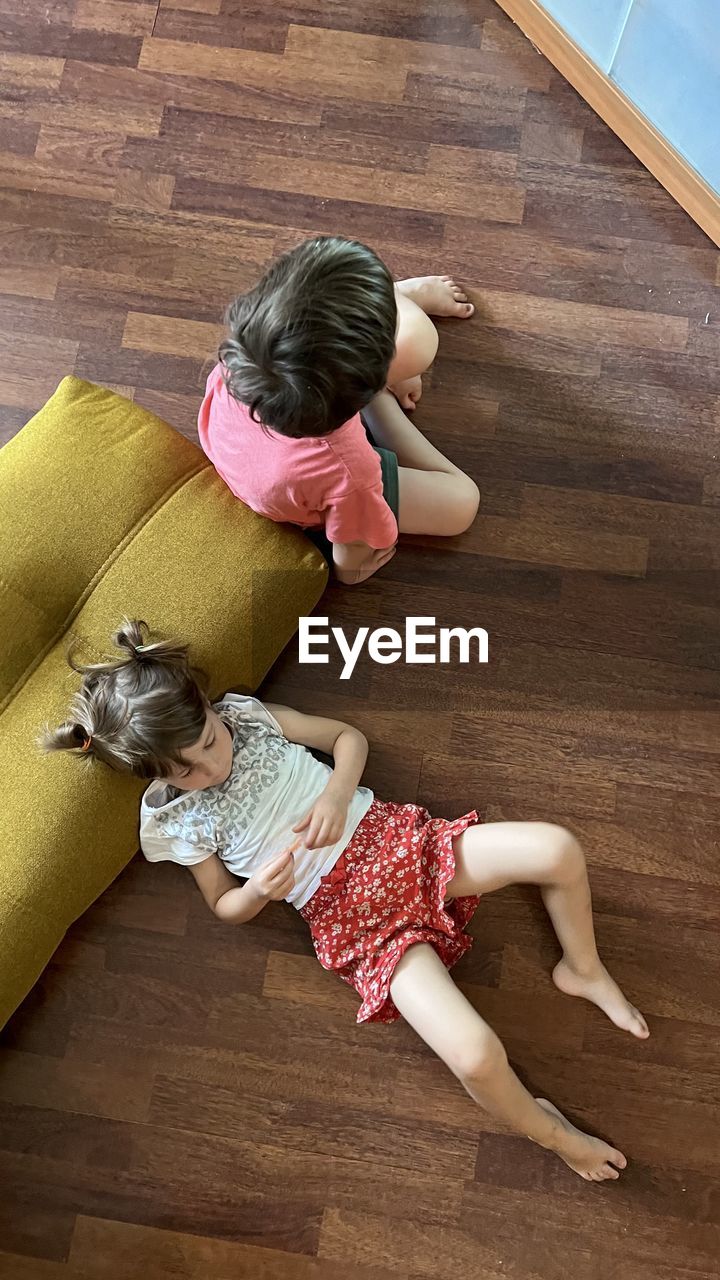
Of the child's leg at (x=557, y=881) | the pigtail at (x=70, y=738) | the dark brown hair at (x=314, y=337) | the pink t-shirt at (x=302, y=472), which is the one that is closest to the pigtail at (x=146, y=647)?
the pigtail at (x=70, y=738)

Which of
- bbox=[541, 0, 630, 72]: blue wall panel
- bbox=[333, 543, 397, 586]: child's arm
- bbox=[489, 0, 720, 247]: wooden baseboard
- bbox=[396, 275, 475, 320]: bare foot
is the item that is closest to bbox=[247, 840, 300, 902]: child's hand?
bbox=[333, 543, 397, 586]: child's arm

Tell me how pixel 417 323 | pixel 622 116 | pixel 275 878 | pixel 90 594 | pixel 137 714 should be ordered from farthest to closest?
pixel 622 116
pixel 417 323
pixel 90 594
pixel 275 878
pixel 137 714

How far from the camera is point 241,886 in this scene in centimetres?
141

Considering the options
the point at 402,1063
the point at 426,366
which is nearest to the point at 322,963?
the point at 402,1063

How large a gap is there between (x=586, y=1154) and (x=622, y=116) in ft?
5.13

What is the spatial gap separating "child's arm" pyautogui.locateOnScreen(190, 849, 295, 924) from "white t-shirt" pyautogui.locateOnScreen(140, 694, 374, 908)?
0.06 ft

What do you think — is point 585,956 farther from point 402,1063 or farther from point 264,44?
point 264,44

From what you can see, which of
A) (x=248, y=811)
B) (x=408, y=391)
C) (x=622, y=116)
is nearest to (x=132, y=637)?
(x=248, y=811)

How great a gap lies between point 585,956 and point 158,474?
899 millimetres

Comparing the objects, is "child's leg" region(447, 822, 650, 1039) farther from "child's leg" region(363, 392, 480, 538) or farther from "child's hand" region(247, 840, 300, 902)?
"child's leg" region(363, 392, 480, 538)

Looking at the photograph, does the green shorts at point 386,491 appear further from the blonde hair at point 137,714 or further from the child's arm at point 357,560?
the blonde hair at point 137,714

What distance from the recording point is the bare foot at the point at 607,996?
4.66 feet

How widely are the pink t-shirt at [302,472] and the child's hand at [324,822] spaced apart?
1.15ft

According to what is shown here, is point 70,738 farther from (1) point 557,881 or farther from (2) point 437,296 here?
(2) point 437,296
